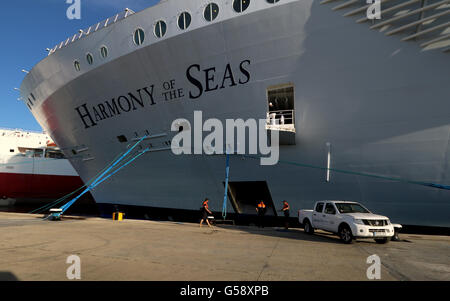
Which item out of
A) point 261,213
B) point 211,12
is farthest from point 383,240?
point 211,12

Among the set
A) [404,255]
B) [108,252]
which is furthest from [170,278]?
[404,255]

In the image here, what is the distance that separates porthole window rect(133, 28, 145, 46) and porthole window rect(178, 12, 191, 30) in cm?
203

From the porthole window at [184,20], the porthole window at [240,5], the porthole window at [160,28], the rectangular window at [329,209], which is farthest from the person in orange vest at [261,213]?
the porthole window at [160,28]

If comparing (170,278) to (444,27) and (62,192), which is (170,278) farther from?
(62,192)

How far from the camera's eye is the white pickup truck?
28.1 feet

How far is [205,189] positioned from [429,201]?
8.94 metres

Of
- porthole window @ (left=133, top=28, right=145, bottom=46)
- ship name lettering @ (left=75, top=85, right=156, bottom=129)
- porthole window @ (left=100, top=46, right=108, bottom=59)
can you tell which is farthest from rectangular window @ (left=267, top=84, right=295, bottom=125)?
porthole window @ (left=100, top=46, right=108, bottom=59)

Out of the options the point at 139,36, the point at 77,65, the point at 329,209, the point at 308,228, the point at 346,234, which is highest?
the point at 139,36

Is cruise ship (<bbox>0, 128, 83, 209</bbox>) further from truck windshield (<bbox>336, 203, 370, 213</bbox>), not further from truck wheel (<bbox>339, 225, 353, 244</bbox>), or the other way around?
truck wheel (<bbox>339, 225, 353, 244</bbox>)

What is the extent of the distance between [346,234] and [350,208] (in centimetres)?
102

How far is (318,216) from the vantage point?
10406 mm

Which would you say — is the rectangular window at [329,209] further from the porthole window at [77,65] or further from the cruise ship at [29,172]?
the cruise ship at [29,172]

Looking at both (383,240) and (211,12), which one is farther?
(211,12)

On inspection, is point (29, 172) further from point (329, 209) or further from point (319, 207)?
point (329, 209)
